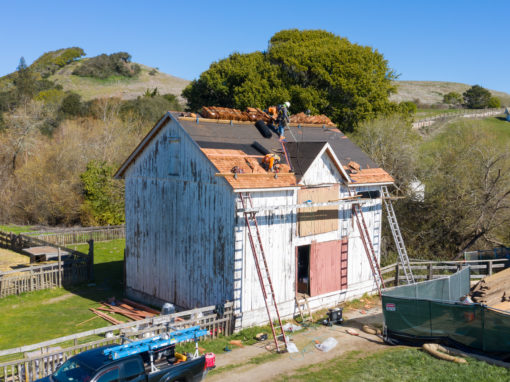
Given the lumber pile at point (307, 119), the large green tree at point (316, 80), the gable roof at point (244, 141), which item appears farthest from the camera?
the large green tree at point (316, 80)

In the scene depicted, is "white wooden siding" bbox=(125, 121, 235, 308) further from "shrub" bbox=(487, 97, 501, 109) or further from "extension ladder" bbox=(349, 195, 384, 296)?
"shrub" bbox=(487, 97, 501, 109)

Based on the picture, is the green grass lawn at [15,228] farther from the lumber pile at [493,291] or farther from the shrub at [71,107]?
the lumber pile at [493,291]

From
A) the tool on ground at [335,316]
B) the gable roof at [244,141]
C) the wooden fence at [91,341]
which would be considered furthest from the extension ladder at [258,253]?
the tool on ground at [335,316]

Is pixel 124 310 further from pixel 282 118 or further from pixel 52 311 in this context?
pixel 282 118

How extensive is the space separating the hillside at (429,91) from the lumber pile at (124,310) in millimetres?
112131

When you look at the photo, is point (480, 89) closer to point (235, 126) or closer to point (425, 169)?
point (425, 169)

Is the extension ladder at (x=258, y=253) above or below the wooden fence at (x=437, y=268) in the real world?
above

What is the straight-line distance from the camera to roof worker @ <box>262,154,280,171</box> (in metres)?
16.5

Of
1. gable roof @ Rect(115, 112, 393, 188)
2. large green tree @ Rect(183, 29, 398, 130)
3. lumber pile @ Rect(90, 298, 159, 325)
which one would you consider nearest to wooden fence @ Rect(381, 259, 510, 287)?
gable roof @ Rect(115, 112, 393, 188)

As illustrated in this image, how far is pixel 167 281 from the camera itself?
18.0 meters

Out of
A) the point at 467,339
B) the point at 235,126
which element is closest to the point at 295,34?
the point at 235,126

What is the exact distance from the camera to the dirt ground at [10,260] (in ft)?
84.9

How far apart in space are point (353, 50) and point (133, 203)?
2929cm

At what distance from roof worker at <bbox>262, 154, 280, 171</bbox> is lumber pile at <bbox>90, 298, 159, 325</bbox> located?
723cm
